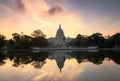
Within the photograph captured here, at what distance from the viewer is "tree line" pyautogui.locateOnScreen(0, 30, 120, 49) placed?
8883 cm

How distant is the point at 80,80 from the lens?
13672mm

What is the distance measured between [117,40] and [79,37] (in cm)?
1882

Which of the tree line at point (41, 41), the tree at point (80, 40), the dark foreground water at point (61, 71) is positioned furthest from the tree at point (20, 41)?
the dark foreground water at point (61, 71)

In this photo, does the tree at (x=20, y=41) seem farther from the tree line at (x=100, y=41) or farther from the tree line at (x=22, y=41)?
the tree line at (x=100, y=41)

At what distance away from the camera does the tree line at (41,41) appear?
88831 millimetres

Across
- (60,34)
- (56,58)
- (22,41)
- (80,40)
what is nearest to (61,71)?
(56,58)

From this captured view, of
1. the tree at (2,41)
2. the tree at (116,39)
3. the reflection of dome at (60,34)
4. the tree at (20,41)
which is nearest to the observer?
the tree at (20,41)

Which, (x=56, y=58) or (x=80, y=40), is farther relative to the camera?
(x=80, y=40)

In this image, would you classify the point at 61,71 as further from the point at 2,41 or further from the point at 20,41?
the point at 2,41

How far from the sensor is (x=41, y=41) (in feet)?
313

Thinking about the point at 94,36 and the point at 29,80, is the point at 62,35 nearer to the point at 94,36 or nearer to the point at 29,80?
the point at 94,36

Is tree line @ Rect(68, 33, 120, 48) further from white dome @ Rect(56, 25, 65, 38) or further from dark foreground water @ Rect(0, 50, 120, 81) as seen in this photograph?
dark foreground water @ Rect(0, 50, 120, 81)

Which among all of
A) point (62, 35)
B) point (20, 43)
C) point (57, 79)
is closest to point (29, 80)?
point (57, 79)

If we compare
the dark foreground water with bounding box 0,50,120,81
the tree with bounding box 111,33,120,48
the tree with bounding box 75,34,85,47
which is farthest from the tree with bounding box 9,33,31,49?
the dark foreground water with bounding box 0,50,120,81
